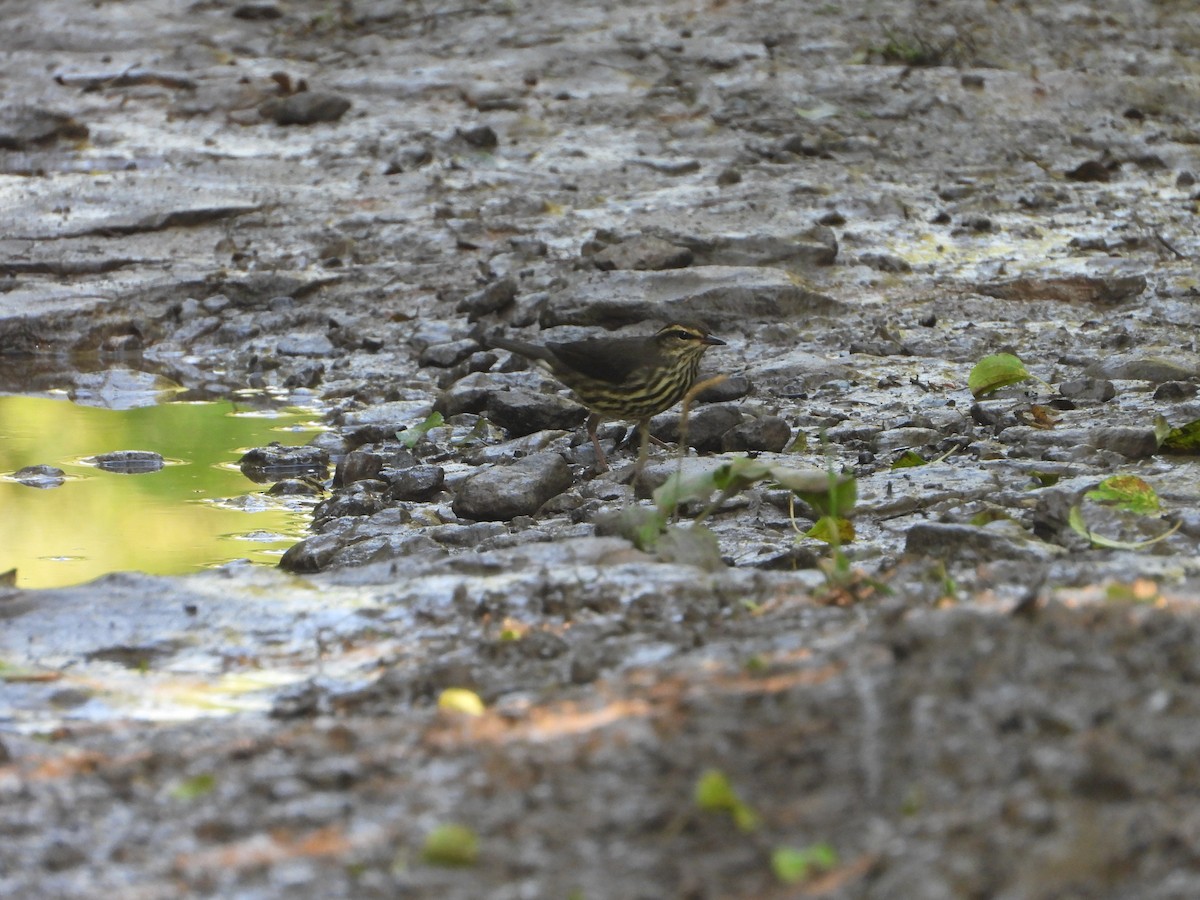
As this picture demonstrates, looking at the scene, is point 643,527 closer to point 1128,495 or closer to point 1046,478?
point 1128,495

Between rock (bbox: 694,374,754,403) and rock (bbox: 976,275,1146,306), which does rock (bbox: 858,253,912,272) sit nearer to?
rock (bbox: 976,275,1146,306)

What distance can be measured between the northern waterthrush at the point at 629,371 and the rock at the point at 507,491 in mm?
522

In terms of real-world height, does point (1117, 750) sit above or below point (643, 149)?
above

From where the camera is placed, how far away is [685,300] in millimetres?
8086

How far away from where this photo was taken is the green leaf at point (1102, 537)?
419 cm

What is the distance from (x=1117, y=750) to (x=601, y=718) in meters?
0.82

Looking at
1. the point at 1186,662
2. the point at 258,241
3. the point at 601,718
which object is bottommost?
the point at 258,241

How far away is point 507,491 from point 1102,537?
2.18 metres

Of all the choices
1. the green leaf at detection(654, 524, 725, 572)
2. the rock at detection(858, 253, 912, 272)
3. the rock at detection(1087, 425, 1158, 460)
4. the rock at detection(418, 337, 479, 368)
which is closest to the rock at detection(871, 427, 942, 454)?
the rock at detection(1087, 425, 1158, 460)

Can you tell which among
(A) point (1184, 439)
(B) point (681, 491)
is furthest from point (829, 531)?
(A) point (1184, 439)

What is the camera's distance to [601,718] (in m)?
2.58

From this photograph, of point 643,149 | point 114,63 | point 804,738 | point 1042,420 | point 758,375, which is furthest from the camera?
point 114,63

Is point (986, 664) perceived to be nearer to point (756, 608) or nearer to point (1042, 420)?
point (756, 608)

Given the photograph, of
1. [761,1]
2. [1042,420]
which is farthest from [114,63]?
[1042,420]
